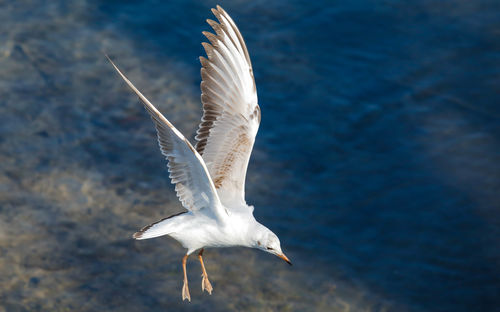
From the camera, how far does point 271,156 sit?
340 inches

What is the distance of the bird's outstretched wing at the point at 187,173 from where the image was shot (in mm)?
4863

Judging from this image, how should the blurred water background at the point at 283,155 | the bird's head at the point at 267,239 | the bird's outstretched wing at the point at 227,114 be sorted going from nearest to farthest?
the bird's head at the point at 267,239 → the bird's outstretched wing at the point at 227,114 → the blurred water background at the point at 283,155

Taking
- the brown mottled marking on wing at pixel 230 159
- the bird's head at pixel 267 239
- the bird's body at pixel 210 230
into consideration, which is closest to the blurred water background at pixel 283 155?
the bird's body at pixel 210 230

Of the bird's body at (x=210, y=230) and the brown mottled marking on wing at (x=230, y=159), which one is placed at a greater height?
the brown mottled marking on wing at (x=230, y=159)

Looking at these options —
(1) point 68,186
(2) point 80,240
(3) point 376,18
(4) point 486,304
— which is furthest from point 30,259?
(3) point 376,18

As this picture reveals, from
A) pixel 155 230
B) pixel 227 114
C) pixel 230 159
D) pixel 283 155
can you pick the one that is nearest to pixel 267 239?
pixel 230 159

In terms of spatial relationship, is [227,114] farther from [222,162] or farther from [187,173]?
[187,173]

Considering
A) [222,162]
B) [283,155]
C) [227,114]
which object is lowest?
[283,155]

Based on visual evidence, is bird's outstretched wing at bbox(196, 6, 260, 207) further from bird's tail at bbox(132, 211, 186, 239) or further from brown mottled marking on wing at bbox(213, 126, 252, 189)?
bird's tail at bbox(132, 211, 186, 239)

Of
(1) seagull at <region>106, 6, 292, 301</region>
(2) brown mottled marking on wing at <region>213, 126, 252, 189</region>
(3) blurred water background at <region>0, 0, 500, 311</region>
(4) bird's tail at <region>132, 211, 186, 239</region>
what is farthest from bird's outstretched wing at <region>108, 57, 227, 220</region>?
(3) blurred water background at <region>0, 0, 500, 311</region>

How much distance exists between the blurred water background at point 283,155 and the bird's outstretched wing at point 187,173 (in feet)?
6.07

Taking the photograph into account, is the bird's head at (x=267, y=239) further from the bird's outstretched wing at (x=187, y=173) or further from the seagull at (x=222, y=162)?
the bird's outstretched wing at (x=187, y=173)

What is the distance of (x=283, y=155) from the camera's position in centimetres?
866

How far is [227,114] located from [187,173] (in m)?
0.84
